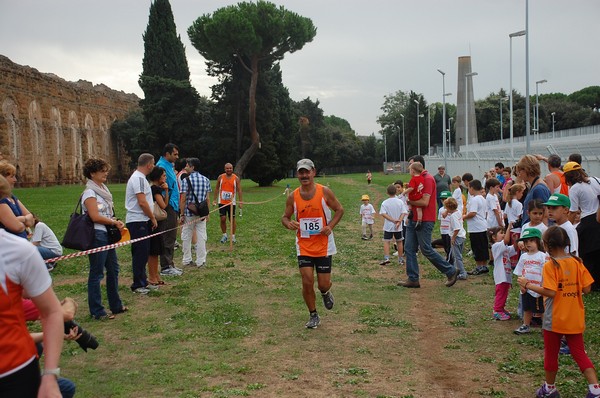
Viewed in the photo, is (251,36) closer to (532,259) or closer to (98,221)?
(98,221)

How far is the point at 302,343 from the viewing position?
7004 mm

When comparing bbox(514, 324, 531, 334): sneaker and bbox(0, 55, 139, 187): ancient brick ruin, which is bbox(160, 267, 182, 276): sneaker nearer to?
bbox(514, 324, 531, 334): sneaker

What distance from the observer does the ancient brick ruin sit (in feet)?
148

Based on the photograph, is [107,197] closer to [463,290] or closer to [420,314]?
[420,314]

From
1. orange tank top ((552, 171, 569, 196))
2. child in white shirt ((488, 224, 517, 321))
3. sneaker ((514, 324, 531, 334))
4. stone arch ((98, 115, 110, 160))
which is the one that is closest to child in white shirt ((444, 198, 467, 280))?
Result: orange tank top ((552, 171, 569, 196))

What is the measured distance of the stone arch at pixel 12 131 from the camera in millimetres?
43769

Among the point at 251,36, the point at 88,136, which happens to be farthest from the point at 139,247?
the point at 88,136

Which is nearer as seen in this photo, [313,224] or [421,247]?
[313,224]

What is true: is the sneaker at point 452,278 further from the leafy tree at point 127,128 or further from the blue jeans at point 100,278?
the leafy tree at point 127,128

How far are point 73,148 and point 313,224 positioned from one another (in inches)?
2037

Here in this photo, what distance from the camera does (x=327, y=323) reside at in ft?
26.0

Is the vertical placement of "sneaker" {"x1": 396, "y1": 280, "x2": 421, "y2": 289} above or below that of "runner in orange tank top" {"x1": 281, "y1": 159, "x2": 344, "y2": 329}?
below

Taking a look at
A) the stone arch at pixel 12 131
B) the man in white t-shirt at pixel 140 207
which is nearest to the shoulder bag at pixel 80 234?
the man in white t-shirt at pixel 140 207

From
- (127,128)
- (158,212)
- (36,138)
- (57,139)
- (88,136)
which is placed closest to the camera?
(158,212)
